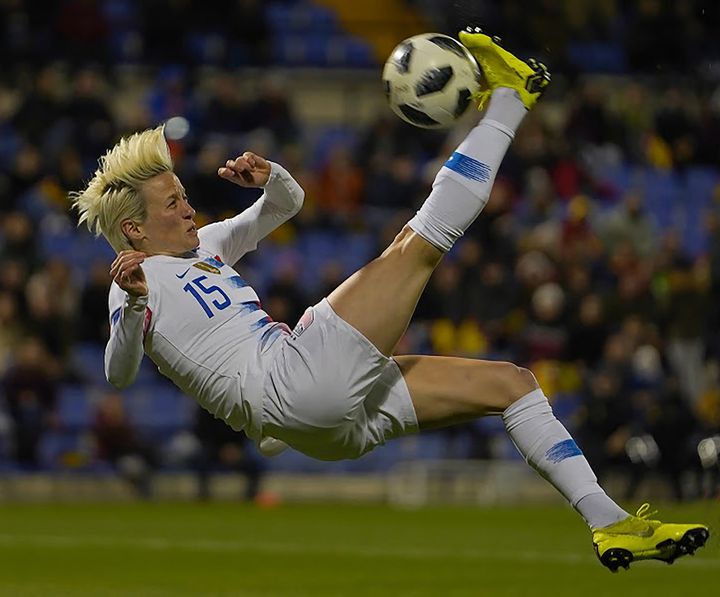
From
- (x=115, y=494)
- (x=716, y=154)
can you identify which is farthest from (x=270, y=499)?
(x=716, y=154)

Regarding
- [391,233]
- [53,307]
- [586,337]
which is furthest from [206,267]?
[586,337]

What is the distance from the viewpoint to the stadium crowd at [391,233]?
1658 centimetres

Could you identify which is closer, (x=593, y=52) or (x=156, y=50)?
(x=156, y=50)

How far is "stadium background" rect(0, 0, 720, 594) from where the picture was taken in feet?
54.1

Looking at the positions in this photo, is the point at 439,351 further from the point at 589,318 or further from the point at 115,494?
the point at 115,494

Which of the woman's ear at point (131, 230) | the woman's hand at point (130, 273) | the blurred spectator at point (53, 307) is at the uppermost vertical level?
the woman's hand at point (130, 273)

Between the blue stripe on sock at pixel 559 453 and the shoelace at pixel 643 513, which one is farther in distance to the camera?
the blue stripe on sock at pixel 559 453

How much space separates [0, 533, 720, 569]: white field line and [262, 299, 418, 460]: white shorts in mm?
4671

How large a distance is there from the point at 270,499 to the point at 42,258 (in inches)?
131

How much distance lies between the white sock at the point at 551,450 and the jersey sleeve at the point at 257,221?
1573 millimetres

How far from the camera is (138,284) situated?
627cm

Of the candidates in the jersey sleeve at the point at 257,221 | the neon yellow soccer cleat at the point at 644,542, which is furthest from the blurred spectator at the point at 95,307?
the neon yellow soccer cleat at the point at 644,542

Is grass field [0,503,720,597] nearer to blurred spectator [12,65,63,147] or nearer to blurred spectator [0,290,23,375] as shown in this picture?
blurred spectator [0,290,23,375]

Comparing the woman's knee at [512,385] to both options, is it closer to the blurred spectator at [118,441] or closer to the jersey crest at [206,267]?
the jersey crest at [206,267]
